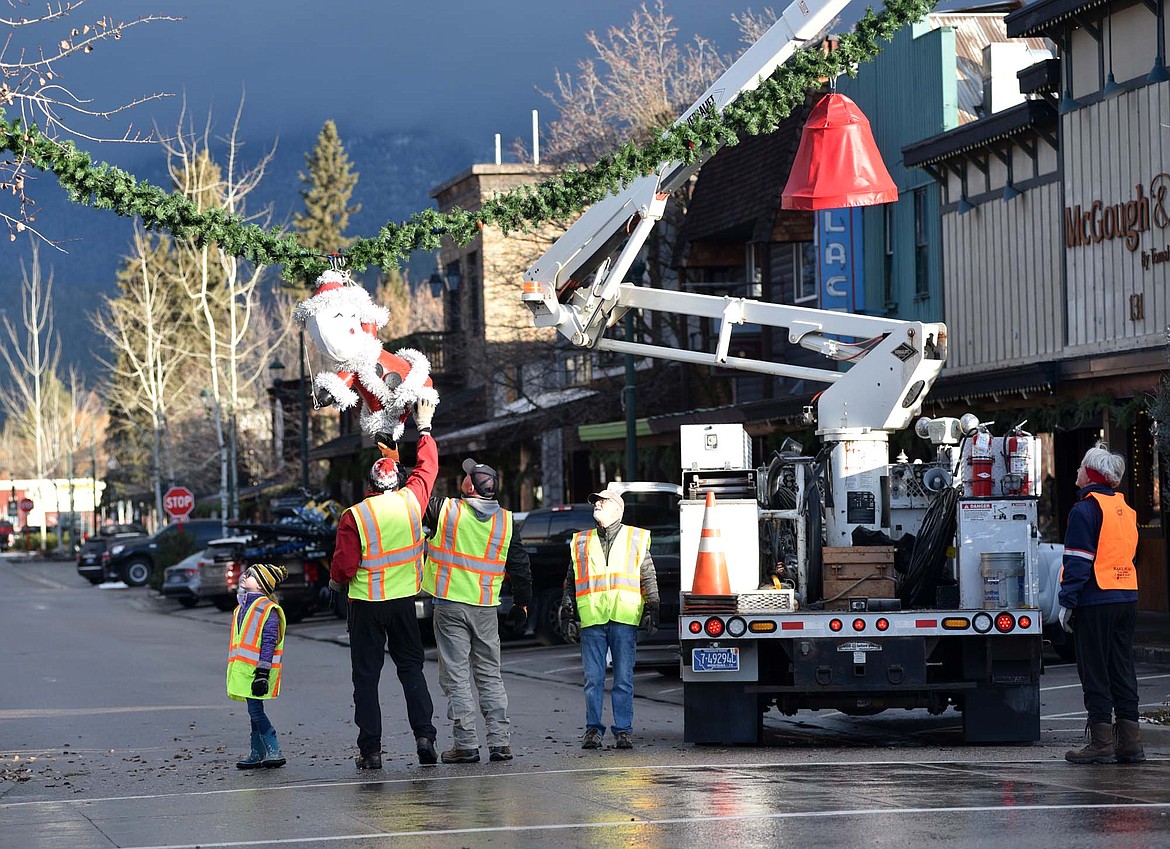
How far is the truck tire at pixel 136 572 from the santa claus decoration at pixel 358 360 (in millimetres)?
42613

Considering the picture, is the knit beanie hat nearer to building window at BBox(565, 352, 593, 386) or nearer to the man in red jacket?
the man in red jacket

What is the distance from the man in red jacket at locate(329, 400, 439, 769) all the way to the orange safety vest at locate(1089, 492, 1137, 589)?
4315 mm

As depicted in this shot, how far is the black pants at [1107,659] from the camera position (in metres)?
11.3

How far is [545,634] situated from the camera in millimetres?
24250

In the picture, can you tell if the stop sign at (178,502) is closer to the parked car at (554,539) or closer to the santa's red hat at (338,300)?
the parked car at (554,539)

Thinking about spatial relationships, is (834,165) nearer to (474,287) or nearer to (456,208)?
(456,208)

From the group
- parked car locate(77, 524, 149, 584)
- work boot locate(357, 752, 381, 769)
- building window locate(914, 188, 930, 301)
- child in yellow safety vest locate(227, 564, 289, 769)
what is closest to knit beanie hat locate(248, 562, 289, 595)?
child in yellow safety vest locate(227, 564, 289, 769)

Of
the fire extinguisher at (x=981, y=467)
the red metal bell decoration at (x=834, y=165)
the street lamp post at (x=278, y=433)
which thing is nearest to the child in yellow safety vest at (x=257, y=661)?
the fire extinguisher at (x=981, y=467)

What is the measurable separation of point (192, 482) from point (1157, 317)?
56284mm

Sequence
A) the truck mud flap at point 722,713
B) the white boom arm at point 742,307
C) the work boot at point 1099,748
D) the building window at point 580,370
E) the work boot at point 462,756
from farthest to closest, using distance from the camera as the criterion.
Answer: the building window at point 580,370 → the white boom arm at point 742,307 → the truck mud flap at point 722,713 → the work boot at point 462,756 → the work boot at point 1099,748

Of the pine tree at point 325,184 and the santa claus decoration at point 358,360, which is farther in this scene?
the pine tree at point 325,184

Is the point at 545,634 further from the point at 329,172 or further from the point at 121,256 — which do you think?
the point at 329,172

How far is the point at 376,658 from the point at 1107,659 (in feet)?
15.2

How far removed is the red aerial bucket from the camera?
12.7m
